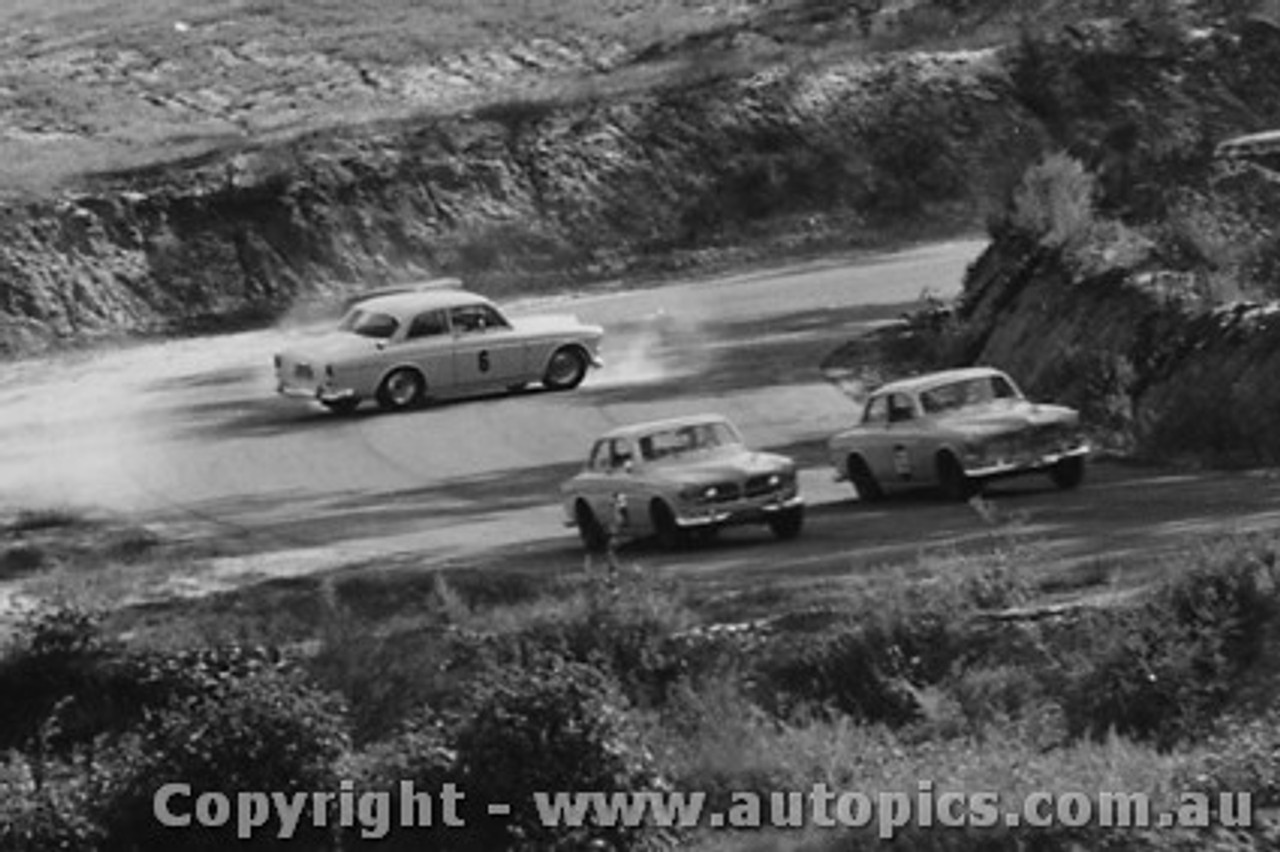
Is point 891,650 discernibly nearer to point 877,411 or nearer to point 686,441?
point 686,441

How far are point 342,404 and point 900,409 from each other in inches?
623

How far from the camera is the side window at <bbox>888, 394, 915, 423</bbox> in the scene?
131 feet

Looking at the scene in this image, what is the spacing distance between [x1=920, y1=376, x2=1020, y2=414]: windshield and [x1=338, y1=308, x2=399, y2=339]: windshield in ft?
51.6

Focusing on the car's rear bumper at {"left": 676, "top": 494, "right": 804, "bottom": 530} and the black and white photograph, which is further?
the car's rear bumper at {"left": 676, "top": 494, "right": 804, "bottom": 530}

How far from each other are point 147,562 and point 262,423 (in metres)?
12.9

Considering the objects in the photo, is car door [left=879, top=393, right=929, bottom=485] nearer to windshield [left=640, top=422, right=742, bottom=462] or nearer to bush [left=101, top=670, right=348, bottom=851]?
windshield [left=640, top=422, right=742, bottom=462]

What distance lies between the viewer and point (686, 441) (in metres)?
38.6

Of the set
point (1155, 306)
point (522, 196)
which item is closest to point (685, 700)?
point (1155, 306)

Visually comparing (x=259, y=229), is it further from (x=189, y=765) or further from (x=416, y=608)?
(x=189, y=765)

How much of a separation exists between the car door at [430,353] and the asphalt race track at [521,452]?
0.45 m

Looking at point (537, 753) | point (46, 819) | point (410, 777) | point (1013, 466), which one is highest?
point (1013, 466)

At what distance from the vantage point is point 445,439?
5038 cm

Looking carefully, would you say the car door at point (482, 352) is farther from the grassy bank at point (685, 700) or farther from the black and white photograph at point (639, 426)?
the grassy bank at point (685, 700)

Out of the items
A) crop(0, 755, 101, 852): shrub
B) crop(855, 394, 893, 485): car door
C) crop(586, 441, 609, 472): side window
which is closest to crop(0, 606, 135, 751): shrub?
crop(0, 755, 101, 852): shrub
